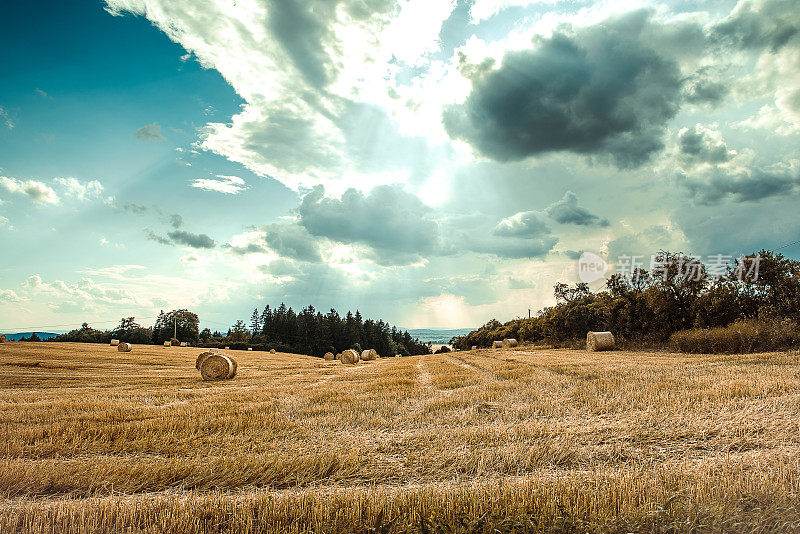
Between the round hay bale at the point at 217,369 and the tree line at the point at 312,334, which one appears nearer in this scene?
the round hay bale at the point at 217,369

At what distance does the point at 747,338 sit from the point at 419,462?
26.0m

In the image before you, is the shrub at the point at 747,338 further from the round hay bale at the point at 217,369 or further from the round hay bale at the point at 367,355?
the round hay bale at the point at 367,355

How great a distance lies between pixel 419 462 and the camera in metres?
5.99

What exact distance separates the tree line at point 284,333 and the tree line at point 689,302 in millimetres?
74963

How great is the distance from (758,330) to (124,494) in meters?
29.1

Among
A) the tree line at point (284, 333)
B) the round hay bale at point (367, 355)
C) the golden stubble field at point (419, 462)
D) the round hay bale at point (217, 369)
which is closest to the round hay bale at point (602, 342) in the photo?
the round hay bale at point (367, 355)

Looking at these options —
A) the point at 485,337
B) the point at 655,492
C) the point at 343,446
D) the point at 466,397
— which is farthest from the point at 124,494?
the point at 485,337

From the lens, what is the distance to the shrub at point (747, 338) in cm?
2200

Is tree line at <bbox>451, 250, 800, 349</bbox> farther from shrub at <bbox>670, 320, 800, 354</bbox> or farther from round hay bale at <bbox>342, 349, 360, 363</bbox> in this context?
round hay bale at <bbox>342, 349, 360, 363</bbox>

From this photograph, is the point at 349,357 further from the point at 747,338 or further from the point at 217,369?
the point at 747,338

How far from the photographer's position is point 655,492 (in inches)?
179

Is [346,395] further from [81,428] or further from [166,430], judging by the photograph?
[81,428]

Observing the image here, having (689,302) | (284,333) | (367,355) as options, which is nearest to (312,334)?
(284,333)

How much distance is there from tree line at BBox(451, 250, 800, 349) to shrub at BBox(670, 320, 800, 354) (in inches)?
4.8
